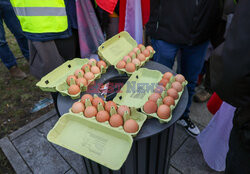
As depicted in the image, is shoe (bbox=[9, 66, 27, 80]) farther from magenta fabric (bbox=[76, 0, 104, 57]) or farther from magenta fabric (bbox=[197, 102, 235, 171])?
magenta fabric (bbox=[197, 102, 235, 171])

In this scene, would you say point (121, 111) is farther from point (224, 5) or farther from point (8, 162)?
point (8, 162)

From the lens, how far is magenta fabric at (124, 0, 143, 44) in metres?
2.17

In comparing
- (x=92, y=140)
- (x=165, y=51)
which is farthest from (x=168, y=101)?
(x=165, y=51)

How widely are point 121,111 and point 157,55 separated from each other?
1.24m

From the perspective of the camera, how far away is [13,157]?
2.41 meters

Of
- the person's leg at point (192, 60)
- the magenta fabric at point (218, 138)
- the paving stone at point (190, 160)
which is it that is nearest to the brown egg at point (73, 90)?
the person's leg at point (192, 60)

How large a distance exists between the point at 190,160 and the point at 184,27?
5.49 feet

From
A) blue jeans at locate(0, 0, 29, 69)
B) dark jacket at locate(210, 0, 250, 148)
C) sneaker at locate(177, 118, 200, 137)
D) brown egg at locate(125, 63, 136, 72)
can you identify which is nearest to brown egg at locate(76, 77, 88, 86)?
brown egg at locate(125, 63, 136, 72)

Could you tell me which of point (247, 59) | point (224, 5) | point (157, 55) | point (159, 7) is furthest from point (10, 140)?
point (224, 5)

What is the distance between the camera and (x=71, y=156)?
2408mm

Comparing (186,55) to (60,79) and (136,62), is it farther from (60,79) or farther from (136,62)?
→ (60,79)

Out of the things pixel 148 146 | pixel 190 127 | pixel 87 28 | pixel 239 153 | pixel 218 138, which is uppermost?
pixel 87 28

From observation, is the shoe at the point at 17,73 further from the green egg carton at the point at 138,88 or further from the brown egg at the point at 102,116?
the brown egg at the point at 102,116

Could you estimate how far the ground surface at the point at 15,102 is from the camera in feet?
9.55
